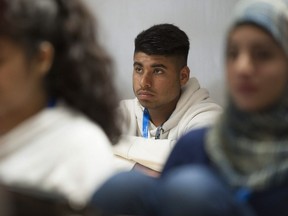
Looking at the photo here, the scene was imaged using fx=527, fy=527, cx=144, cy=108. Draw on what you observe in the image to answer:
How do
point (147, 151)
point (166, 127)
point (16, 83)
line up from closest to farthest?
point (16, 83)
point (147, 151)
point (166, 127)

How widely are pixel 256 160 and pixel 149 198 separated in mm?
209

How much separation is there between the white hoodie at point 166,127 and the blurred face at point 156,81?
0.05 m

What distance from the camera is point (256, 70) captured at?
0.83 meters

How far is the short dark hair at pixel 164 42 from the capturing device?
187 centimetres

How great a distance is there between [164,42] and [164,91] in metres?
0.17

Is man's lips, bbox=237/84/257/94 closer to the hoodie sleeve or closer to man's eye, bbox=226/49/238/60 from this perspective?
man's eye, bbox=226/49/238/60

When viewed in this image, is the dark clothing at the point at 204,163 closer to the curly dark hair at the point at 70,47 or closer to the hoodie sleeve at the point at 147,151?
the curly dark hair at the point at 70,47

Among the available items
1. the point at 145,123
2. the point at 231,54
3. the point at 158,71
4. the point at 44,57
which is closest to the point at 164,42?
the point at 158,71

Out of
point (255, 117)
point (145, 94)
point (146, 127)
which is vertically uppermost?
point (255, 117)

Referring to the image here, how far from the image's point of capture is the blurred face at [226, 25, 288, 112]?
2.72 feet

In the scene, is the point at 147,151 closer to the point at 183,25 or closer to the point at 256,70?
the point at 183,25

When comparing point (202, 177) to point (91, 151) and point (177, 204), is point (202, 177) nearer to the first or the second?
point (177, 204)

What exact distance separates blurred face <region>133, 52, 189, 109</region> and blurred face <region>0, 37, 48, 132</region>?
1.09 m

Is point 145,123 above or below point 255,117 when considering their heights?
below
